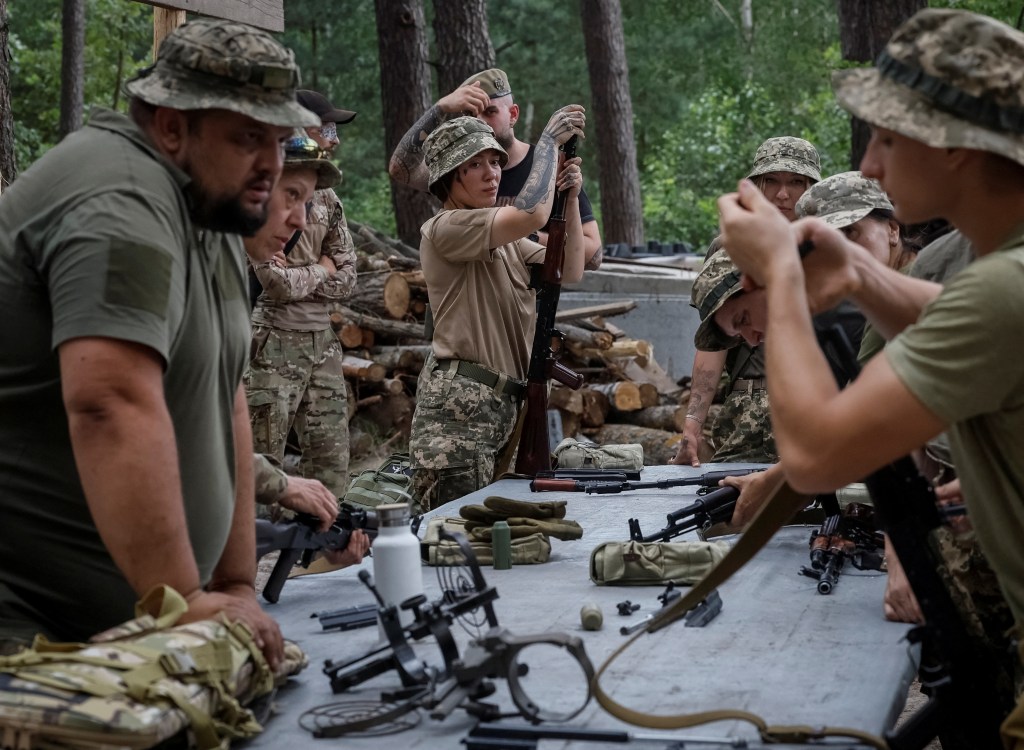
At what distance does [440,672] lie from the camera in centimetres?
272

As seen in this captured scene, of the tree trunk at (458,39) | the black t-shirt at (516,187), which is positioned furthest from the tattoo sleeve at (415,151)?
the tree trunk at (458,39)

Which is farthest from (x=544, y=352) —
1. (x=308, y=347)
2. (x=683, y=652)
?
(x=683, y=652)

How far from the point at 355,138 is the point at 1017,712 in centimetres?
2590

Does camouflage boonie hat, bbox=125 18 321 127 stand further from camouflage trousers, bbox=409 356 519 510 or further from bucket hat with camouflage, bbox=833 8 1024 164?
camouflage trousers, bbox=409 356 519 510

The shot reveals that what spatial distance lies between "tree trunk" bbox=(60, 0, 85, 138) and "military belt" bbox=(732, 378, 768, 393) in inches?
630

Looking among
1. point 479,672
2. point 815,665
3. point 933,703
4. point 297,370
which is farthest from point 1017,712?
point 297,370

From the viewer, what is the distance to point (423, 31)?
12.5 m

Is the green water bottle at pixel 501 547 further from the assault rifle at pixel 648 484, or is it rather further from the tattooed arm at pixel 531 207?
the tattooed arm at pixel 531 207

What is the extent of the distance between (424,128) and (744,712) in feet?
17.8

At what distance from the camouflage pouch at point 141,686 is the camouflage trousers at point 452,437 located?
128 inches

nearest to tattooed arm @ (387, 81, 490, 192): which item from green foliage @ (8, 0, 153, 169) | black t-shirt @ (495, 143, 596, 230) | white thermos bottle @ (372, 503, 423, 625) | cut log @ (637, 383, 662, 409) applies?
black t-shirt @ (495, 143, 596, 230)

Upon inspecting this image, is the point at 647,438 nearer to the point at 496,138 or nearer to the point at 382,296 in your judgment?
the point at 382,296

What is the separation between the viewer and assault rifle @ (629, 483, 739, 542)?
4078mm

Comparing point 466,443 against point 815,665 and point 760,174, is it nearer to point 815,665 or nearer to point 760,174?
point 760,174
